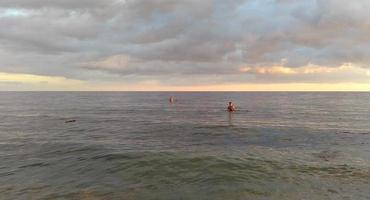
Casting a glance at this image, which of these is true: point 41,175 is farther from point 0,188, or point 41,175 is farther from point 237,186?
point 237,186

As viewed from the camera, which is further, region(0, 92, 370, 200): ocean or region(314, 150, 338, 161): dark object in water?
region(314, 150, 338, 161): dark object in water

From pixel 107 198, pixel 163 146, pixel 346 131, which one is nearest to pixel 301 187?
pixel 107 198

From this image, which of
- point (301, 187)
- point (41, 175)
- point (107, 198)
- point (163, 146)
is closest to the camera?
point (107, 198)

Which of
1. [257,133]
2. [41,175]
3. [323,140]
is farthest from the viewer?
[257,133]

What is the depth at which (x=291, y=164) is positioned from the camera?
2783cm

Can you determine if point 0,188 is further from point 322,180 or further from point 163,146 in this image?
point 322,180

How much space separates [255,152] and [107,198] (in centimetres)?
1782

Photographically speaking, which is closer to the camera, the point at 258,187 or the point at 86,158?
the point at 258,187

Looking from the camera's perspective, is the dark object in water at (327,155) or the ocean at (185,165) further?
the dark object in water at (327,155)

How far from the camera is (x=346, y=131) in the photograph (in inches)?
1929

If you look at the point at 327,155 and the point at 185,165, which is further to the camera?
the point at 327,155

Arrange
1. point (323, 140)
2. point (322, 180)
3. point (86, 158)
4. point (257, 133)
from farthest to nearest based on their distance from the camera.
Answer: point (257, 133) < point (323, 140) < point (86, 158) < point (322, 180)

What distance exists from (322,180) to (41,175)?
20.4 metres

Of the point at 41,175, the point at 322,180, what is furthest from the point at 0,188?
the point at 322,180
